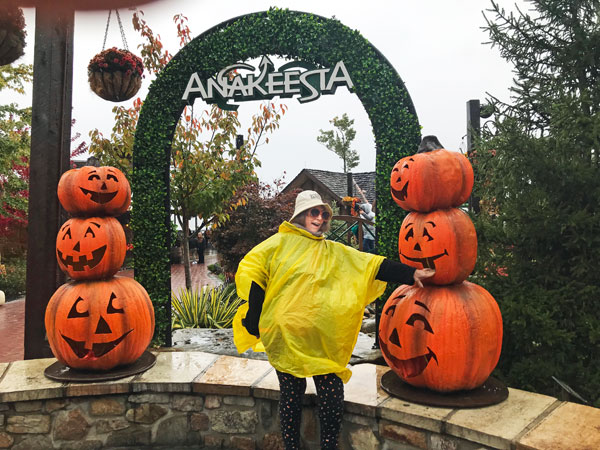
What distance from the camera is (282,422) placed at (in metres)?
2.80

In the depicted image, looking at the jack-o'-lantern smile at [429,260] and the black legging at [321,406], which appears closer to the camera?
the black legging at [321,406]

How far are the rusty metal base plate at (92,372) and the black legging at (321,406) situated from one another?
56.0 inches

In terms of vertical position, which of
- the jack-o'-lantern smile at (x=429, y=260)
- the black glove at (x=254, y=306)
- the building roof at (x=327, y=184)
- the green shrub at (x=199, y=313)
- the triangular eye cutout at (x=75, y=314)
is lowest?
the green shrub at (x=199, y=313)

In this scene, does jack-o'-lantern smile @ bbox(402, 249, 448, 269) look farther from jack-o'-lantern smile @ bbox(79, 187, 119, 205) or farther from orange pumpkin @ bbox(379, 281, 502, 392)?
jack-o'-lantern smile @ bbox(79, 187, 119, 205)

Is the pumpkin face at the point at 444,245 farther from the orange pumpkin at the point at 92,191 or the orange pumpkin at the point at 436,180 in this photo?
the orange pumpkin at the point at 92,191

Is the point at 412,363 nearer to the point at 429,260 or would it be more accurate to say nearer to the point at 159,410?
the point at 429,260

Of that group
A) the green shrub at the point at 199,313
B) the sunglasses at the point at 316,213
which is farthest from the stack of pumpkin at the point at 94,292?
the green shrub at the point at 199,313

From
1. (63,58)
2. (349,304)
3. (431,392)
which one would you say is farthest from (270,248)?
(63,58)

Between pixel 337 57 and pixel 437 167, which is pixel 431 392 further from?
pixel 337 57

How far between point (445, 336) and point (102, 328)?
2403mm

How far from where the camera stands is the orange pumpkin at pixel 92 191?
365 cm

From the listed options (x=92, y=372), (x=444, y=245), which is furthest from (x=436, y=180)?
(x=92, y=372)

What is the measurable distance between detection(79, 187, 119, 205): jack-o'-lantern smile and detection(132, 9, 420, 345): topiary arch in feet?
5.40

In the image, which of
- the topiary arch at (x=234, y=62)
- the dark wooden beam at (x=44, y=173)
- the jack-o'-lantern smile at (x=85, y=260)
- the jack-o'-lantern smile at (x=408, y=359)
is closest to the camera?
the jack-o'-lantern smile at (x=408, y=359)
